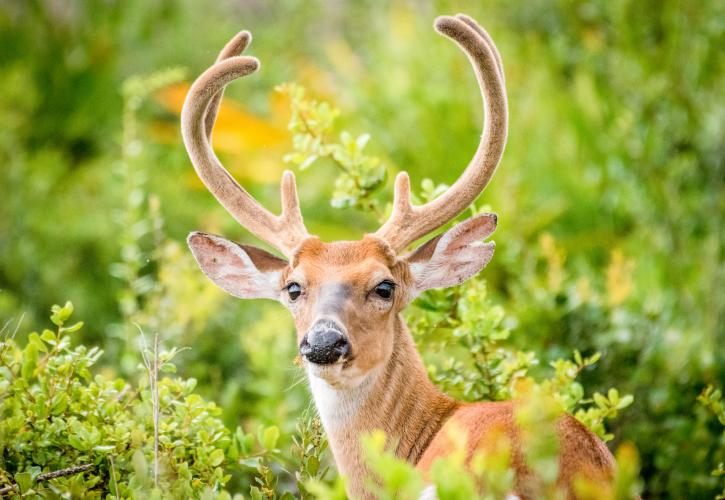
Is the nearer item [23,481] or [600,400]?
[23,481]

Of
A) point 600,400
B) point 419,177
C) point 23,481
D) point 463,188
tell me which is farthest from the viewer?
point 419,177

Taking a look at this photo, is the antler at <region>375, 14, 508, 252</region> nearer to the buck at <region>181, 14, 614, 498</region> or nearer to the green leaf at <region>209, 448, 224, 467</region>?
the buck at <region>181, 14, 614, 498</region>

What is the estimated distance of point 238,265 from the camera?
491cm

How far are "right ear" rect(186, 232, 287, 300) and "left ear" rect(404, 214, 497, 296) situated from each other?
0.57m

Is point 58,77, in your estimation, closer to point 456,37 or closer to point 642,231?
point 642,231

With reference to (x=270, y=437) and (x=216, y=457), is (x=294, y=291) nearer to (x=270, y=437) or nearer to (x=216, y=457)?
(x=270, y=437)

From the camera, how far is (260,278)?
16.1ft

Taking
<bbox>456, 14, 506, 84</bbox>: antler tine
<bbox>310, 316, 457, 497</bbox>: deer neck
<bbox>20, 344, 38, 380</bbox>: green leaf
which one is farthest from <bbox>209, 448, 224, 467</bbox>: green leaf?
<bbox>456, 14, 506, 84</bbox>: antler tine

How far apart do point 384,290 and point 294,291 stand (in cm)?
36

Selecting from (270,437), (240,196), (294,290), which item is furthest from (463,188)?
(270,437)

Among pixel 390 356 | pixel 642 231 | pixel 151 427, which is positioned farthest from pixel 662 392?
pixel 642 231

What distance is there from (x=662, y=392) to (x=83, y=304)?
6214 mm

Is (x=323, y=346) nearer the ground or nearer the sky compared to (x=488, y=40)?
nearer the ground

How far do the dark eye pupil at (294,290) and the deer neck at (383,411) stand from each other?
33 cm
